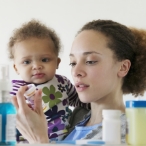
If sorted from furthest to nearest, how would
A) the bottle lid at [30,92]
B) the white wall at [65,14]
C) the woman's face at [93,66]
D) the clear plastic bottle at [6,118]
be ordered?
the white wall at [65,14] < the bottle lid at [30,92] < the woman's face at [93,66] < the clear plastic bottle at [6,118]

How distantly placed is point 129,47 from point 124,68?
0.21 ft

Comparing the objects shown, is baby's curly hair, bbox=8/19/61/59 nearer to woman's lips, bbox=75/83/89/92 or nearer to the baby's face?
the baby's face

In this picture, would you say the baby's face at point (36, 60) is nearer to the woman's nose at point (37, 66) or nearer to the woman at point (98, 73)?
the woman's nose at point (37, 66)

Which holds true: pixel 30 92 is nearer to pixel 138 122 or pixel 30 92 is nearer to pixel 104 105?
pixel 104 105

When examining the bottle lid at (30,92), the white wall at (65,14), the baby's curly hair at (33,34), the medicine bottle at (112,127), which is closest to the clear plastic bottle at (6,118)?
the medicine bottle at (112,127)

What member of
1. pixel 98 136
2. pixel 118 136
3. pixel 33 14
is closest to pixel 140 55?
pixel 98 136

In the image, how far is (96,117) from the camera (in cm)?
105

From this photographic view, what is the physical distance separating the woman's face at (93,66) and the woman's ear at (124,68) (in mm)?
17

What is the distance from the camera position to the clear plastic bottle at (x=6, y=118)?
662 millimetres

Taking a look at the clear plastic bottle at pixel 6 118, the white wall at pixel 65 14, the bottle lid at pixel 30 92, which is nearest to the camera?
the clear plastic bottle at pixel 6 118

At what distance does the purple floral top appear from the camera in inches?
44.3

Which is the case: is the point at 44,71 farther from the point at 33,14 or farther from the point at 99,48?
the point at 33,14

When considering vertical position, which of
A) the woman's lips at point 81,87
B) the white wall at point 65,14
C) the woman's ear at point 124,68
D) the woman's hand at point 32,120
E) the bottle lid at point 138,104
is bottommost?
the woman's hand at point 32,120

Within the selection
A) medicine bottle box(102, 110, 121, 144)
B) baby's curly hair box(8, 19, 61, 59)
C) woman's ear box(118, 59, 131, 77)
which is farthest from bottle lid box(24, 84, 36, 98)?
medicine bottle box(102, 110, 121, 144)
